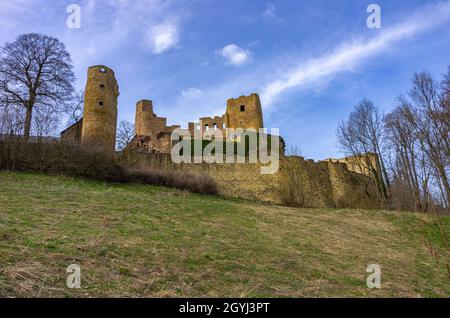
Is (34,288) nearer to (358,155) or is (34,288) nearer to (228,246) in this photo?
(228,246)

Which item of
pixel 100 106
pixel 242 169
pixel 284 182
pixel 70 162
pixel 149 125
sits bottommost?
pixel 284 182

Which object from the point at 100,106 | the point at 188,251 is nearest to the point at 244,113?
the point at 100,106

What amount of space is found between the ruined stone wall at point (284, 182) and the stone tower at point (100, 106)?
19.8ft

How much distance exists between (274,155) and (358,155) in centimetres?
585

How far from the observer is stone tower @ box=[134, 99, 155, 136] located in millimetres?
36969

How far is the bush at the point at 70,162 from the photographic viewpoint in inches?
593

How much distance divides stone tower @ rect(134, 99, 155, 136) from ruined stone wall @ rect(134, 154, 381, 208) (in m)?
15.8

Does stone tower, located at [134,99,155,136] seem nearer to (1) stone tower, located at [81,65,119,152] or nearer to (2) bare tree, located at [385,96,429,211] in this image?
(1) stone tower, located at [81,65,119,152]

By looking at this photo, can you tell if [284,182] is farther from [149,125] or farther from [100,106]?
[149,125]

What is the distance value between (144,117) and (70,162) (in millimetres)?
22387

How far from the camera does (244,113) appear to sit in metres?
38.8

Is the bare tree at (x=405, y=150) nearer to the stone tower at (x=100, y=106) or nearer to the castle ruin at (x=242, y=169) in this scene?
the castle ruin at (x=242, y=169)

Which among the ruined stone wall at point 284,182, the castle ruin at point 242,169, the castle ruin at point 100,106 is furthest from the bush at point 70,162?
the castle ruin at point 100,106

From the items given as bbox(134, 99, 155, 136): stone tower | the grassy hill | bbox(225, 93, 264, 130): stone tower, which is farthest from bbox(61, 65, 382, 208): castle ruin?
bbox(225, 93, 264, 130): stone tower
